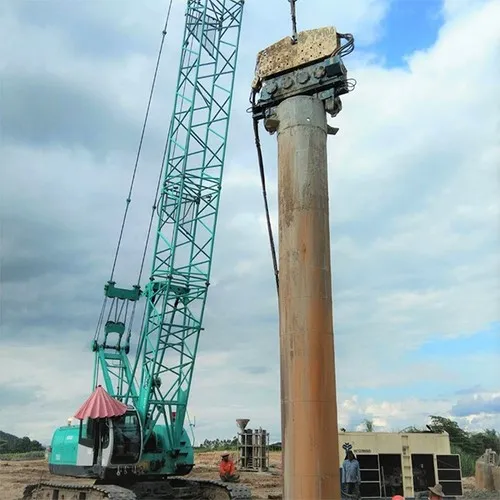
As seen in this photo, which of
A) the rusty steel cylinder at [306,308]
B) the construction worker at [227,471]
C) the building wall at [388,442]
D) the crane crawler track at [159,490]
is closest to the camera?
the rusty steel cylinder at [306,308]

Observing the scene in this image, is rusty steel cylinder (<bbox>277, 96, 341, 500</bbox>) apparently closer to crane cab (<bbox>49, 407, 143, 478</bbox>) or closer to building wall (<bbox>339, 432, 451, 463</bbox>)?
building wall (<bbox>339, 432, 451, 463</bbox>)

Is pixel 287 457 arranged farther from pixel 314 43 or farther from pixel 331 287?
pixel 314 43

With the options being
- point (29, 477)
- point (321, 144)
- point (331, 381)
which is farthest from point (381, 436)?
point (29, 477)

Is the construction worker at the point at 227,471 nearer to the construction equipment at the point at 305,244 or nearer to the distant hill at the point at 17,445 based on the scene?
the construction equipment at the point at 305,244

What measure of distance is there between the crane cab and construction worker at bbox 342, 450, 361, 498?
6592 mm

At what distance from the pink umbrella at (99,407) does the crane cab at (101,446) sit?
541 mm

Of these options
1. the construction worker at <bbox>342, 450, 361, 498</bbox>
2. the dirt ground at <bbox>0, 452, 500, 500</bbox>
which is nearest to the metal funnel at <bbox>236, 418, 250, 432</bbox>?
the dirt ground at <bbox>0, 452, 500, 500</bbox>

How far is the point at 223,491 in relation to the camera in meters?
18.3

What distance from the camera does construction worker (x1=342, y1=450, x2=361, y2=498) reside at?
47.2 feet

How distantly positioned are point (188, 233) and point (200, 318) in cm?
314

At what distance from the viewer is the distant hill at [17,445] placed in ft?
175

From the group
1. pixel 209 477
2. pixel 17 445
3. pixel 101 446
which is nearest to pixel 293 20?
pixel 101 446

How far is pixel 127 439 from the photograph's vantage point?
1812 cm

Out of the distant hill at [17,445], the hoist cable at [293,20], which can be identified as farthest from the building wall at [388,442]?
the distant hill at [17,445]
